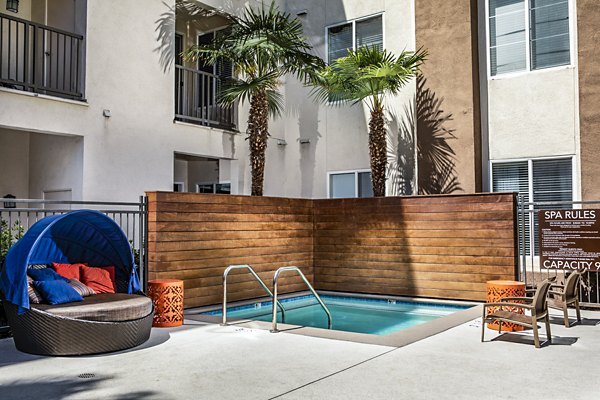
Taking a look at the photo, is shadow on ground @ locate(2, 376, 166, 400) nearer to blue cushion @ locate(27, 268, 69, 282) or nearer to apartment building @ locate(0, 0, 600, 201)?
blue cushion @ locate(27, 268, 69, 282)

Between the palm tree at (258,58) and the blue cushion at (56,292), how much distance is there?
634 cm

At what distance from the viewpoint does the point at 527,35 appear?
42.3 ft

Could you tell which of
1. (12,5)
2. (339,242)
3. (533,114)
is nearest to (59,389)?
(339,242)

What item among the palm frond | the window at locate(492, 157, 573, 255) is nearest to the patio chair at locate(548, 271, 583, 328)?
the window at locate(492, 157, 573, 255)

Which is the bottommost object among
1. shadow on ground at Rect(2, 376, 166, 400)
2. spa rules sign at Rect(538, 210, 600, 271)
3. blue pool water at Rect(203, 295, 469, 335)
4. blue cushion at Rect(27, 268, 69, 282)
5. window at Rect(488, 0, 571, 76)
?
blue pool water at Rect(203, 295, 469, 335)

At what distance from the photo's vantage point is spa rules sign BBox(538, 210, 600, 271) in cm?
1058

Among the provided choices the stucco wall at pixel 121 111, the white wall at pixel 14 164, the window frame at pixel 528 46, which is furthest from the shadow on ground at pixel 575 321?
the white wall at pixel 14 164

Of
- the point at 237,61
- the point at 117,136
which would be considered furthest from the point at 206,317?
the point at 237,61

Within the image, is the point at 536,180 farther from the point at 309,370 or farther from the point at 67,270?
the point at 67,270

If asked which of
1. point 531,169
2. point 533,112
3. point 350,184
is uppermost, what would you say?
point 533,112

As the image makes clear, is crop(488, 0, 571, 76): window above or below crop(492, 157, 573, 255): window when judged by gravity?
above

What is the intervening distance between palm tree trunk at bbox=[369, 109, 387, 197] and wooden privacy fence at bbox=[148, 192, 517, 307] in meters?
0.72

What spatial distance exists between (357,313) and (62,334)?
6.35 meters

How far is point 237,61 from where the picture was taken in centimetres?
1368
